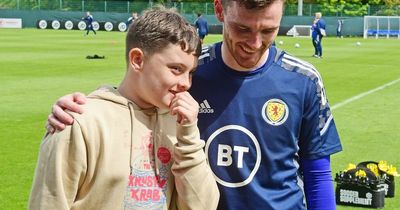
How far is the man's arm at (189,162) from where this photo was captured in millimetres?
2911

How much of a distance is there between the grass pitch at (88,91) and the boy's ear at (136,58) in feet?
15.9

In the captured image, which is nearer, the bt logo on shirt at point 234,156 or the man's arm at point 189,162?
the man's arm at point 189,162

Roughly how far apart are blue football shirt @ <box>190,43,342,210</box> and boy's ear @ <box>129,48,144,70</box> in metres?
0.45

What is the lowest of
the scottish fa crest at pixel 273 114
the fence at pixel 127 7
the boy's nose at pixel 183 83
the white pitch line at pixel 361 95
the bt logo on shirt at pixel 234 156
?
the fence at pixel 127 7

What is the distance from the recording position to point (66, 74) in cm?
2202

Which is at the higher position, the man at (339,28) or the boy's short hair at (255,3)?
the boy's short hair at (255,3)

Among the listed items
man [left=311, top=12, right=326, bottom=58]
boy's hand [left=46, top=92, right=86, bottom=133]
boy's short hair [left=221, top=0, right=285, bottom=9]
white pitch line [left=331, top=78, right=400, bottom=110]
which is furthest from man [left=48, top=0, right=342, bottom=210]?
man [left=311, top=12, right=326, bottom=58]

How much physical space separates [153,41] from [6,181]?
6.00 m

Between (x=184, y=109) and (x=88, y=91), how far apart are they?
14.5 m

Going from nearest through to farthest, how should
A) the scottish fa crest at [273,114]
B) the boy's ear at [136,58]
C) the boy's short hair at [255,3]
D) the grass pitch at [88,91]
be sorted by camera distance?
the boy's ear at [136,58] → the boy's short hair at [255,3] → the scottish fa crest at [273,114] → the grass pitch at [88,91]

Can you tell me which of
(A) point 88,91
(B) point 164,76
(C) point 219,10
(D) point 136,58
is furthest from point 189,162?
(A) point 88,91

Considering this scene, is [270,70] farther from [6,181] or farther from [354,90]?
[354,90]

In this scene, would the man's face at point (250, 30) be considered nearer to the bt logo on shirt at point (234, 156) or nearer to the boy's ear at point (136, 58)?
the bt logo on shirt at point (234, 156)

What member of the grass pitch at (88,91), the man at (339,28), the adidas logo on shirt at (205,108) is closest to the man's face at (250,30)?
the adidas logo on shirt at (205,108)
